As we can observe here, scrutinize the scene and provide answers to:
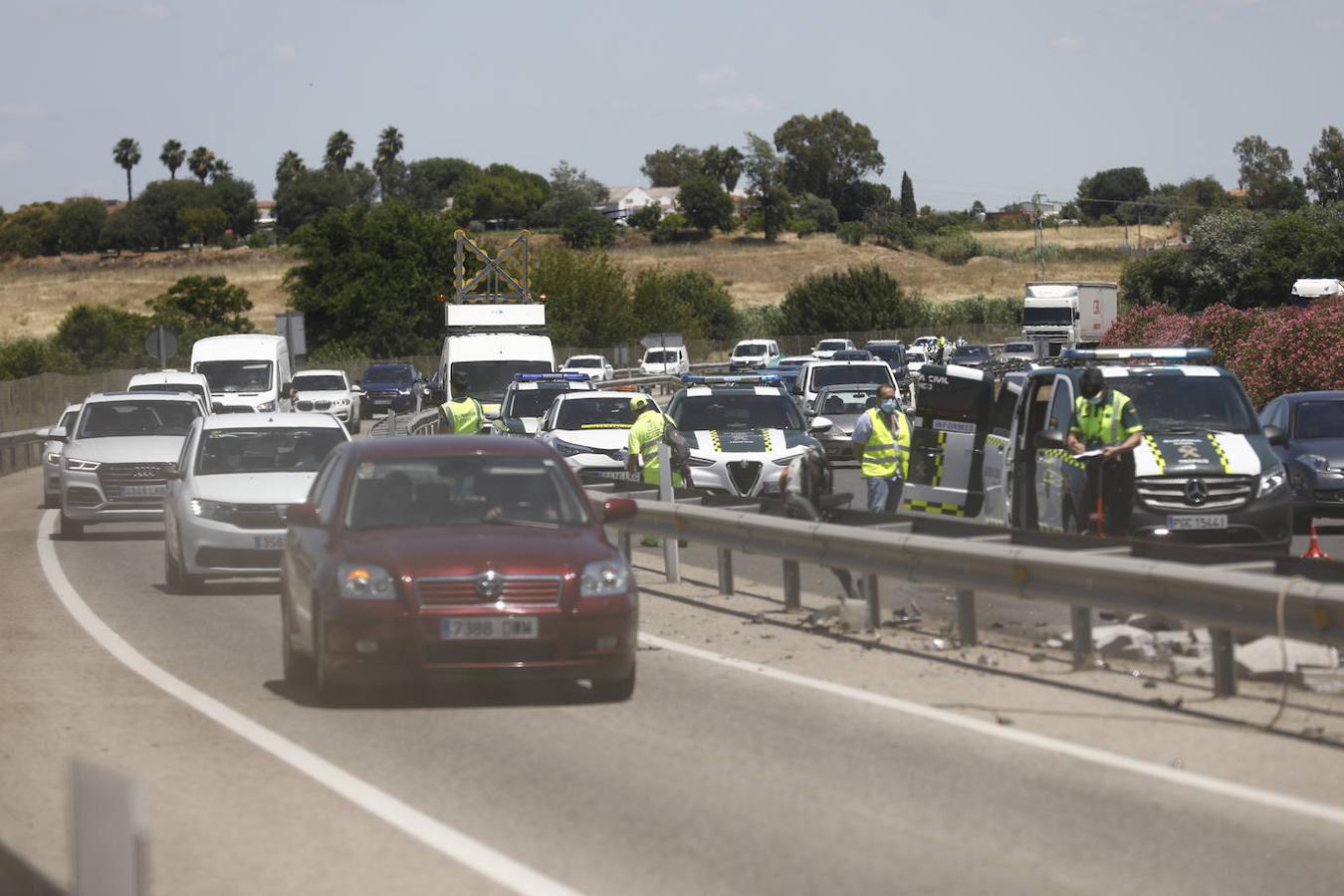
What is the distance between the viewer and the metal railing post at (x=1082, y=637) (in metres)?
11.8

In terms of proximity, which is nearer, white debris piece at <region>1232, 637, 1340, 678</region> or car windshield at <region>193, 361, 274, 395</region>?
white debris piece at <region>1232, 637, 1340, 678</region>

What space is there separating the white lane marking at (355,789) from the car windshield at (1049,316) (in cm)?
6527

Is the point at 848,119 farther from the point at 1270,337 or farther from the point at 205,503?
the point at 205,503

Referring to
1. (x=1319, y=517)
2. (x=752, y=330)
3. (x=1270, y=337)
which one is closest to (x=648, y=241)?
(x=752, y=330)

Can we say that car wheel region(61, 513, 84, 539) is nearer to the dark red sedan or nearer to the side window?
the side window

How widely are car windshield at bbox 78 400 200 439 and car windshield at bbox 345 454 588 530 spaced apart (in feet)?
47.0

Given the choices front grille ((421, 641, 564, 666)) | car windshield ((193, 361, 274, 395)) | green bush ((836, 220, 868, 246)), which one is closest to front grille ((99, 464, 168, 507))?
front grille ((421, 641, 564, 666))

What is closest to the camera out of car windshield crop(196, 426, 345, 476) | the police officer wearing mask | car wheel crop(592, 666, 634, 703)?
car wheel crop(592, 666, 634, 703)

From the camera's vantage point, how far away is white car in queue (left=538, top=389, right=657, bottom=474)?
2555cm

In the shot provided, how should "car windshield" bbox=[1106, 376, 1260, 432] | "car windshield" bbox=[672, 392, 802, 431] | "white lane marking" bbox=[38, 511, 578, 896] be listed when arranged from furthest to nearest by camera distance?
"car windshield" bbox=[672, 392, 802, 431] → "car windshield" bbox=[1106, 376, 1260, 432] → "white lane marking" bbox=[38, 511, 578, 896]

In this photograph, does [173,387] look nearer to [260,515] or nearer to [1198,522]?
[260,515]

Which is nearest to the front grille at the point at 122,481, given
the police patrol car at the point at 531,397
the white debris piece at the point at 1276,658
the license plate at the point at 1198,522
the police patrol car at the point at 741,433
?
the police patrol car at the point at 741,433

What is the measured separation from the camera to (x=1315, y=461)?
864 inches

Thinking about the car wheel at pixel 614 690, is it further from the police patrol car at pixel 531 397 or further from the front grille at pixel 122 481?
the police patrol car at pixel 531 397
